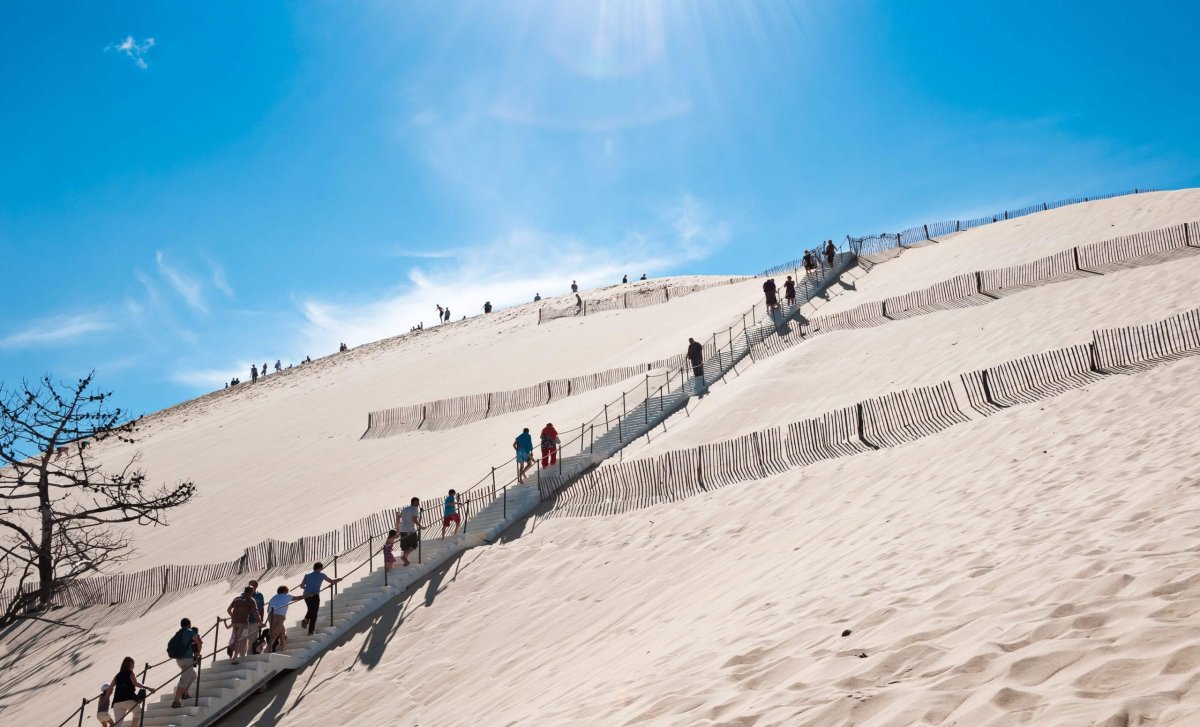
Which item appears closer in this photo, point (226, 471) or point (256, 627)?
point (256, 627)

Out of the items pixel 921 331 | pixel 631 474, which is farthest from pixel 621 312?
pixel 631 474

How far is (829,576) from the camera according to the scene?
8367 millimetres

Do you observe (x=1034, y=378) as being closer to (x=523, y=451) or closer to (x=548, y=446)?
(x=548, y=446)

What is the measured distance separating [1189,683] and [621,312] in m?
40.9

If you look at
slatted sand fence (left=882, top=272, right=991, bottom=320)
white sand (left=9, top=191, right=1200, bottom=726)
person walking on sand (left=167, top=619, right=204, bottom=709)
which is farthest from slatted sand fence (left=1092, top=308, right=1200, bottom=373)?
person walking on sand (left=167, top=619, right=204, bottom=709)

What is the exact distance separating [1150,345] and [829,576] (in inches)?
393

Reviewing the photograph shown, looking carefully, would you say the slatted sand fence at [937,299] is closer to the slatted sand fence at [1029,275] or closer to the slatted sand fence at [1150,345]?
the slatted sand fence at [1029,275]

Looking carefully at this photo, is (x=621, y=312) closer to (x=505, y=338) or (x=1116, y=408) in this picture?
(x=505, y=338)

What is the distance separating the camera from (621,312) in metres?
A: 44.7

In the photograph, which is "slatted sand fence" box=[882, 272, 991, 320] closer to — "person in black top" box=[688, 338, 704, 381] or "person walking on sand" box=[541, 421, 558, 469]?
"person in black top" box=[688, 338, 704, 381]

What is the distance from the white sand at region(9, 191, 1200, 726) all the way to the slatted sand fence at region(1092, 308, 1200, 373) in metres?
0.80

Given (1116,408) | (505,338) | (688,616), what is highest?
(505,338)

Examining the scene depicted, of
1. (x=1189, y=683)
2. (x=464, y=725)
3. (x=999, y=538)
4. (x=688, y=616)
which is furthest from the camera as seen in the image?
(x=688, y=616)

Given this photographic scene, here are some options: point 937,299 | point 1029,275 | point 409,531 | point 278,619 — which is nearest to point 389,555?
point 409,531
